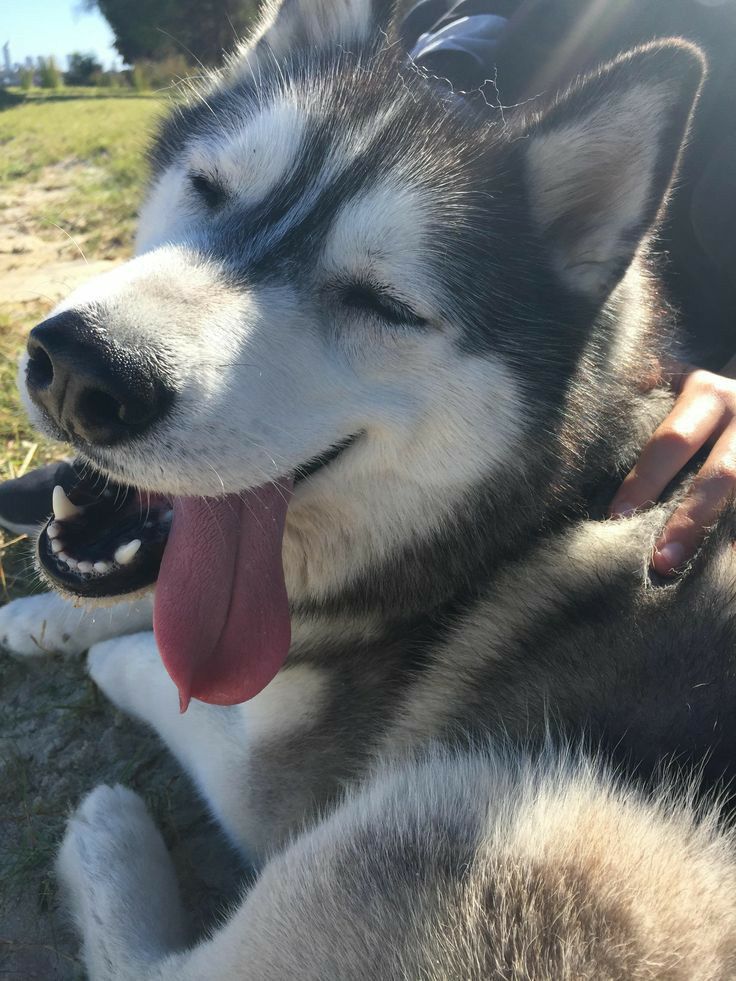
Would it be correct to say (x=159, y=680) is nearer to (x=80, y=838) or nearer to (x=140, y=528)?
(x=80, y=838)

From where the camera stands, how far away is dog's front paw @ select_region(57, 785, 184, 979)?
61.3 inches

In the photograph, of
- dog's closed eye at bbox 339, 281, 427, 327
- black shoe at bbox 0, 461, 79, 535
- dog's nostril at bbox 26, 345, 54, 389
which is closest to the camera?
dog's nostril at bbox 26, 345, 54, 389

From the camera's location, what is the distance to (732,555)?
4.69 ft

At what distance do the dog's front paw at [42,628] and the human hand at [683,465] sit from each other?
1.53 metres

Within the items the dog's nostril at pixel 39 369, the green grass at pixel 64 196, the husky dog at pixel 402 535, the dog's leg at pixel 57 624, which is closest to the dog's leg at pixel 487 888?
the husky dog at pixel 402 535

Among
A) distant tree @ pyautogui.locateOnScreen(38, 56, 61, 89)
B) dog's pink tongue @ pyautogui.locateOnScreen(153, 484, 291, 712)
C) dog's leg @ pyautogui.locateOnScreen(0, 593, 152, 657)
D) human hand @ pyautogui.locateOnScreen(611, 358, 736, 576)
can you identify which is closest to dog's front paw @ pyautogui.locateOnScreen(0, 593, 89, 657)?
dog's leg @ pyautogui.locateOnScreen(0, 593, 152, 657)

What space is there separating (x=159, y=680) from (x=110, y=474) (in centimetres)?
85

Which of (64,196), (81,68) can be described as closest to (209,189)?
(64,196)

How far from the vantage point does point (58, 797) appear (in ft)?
6.37

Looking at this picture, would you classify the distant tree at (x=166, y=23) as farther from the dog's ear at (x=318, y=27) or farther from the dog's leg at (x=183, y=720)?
the dog's leg at (x=183, y=720)

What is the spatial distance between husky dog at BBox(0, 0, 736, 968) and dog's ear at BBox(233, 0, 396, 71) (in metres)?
0.01

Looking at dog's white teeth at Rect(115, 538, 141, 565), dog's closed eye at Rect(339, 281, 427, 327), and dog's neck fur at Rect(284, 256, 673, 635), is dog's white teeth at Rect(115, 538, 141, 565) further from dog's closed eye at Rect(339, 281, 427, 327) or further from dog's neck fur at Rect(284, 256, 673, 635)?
dog's closed eye at Rect(339, 281, 427, 327)

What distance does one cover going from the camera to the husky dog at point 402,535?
117 cm

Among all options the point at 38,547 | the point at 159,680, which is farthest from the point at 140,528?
the point at 159,680
